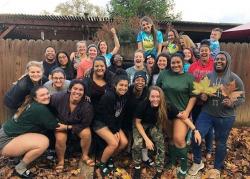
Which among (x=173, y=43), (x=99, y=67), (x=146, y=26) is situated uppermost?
(x=146, y=26)

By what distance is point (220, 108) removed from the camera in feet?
15.7

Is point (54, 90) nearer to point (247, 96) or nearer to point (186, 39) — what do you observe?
point (186, 39)

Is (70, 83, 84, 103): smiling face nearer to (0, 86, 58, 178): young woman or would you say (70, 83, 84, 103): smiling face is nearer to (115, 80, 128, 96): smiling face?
(0, 86, 58, 178): young woman

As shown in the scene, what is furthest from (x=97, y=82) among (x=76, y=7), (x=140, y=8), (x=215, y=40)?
(x=76, y=7)

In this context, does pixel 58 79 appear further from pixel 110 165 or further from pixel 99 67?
pixel 110 165

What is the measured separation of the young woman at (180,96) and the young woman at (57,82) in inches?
68.4

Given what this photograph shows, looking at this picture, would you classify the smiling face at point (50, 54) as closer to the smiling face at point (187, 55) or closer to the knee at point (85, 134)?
the knee at point (85, 134)

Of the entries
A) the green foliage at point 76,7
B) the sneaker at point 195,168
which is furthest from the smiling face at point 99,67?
the green foliage at point 76,7

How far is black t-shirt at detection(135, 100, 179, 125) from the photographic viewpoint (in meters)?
4.85

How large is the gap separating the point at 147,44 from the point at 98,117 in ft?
7.84

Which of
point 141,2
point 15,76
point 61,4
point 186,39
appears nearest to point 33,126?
point 15,76

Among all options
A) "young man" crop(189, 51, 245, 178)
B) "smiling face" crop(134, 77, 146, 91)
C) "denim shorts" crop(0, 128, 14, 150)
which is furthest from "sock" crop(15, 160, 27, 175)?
"young man" crop(189, 51, 245, 178)

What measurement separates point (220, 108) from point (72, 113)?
2425 millimetres

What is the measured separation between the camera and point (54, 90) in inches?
203
